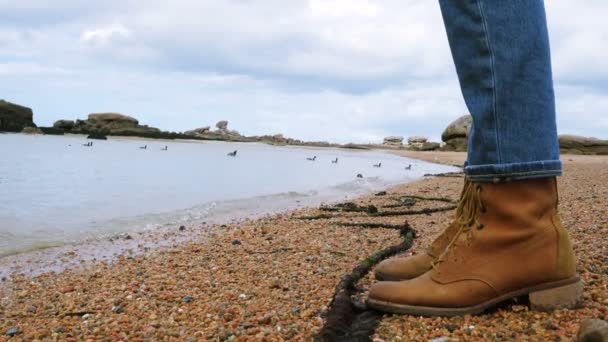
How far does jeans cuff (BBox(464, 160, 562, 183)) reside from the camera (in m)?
1.61

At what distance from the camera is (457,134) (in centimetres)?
4309

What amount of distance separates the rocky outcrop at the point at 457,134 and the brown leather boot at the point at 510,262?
4163 cm

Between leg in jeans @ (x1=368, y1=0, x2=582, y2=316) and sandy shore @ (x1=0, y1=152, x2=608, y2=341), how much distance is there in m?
0.09

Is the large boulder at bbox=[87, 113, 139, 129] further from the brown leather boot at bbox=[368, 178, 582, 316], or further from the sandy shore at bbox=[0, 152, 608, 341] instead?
the brown leather boot at bbox=[368, 178, 582, 316]

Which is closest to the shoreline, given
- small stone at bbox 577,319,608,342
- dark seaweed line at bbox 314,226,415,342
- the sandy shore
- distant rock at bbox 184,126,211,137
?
the sandy shore

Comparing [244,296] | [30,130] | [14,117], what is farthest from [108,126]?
[244,296]

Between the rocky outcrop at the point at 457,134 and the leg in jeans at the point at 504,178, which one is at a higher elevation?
the rocky outcrop at the point at 457,134

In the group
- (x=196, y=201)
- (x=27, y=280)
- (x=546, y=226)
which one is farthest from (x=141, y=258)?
(x=196, y=201)

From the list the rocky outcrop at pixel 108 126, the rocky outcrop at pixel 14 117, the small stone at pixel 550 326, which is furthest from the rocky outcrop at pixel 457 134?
the rocky outcrop at pixel 14 117

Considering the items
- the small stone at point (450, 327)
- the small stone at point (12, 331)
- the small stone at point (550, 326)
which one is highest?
the small stone at point (550, 326)

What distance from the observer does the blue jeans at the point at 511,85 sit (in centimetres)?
159

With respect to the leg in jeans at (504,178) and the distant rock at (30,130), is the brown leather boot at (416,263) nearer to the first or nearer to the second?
the leg in jeans at (504,178)

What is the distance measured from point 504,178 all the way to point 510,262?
11.6 inches

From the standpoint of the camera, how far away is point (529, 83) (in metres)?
1.60
